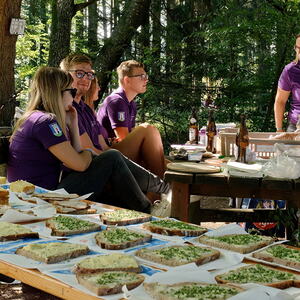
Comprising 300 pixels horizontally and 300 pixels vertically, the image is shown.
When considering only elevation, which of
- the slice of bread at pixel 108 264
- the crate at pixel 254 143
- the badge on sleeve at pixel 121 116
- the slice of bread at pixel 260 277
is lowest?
the slice of bread at pixel 260 277

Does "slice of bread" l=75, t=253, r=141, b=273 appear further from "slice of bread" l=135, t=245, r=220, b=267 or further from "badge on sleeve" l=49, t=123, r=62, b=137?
"badge on sleeve" l=49, t=123, r=62, b=137

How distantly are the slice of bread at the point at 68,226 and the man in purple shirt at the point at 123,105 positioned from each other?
9.29ft

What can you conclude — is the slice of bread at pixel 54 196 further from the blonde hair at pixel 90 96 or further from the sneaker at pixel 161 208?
the blonde hair at pixel 90 96

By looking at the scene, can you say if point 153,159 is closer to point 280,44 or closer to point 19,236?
point 19,236

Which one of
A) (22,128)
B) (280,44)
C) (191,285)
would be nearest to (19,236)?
(191,285)

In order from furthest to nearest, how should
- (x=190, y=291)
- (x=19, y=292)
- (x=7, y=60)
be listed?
1. (x=7, y=60)
2. (x=19, y=292)
3. (x=190, y=291)

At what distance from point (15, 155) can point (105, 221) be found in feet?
5.04

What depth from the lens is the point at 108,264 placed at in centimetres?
159

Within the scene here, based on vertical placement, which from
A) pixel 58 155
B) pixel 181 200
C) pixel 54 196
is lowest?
pixel 181 200

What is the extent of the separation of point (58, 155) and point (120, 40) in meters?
6.54

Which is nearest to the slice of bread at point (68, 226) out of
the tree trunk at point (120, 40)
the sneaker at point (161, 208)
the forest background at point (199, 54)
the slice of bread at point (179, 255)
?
the slice of bread at point (179, 255)

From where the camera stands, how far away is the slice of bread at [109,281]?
4.50ft

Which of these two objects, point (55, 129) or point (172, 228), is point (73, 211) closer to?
point (172, 228)

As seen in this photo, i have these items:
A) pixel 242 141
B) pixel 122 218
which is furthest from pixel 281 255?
pixel 242 141
